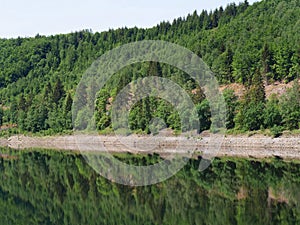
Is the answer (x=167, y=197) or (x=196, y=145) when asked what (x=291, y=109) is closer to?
(x=196, y=145)

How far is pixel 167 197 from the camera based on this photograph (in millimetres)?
40906

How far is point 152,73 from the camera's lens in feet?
424

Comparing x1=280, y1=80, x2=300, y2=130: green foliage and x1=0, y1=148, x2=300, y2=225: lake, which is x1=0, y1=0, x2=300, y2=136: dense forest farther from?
x1=0, y1=148, x2=300, y2=225: lake

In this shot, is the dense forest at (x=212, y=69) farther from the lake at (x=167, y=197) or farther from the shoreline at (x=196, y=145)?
the lake at (x=167, y=197)

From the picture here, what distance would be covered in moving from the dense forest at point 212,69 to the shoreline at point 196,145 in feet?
7.85

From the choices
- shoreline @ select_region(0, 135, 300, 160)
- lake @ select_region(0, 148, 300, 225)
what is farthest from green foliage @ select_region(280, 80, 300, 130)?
lake @ select_region(0, 148, 300, 225)

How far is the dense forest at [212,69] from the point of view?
87181mm

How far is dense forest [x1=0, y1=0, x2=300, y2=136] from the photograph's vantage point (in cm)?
8718

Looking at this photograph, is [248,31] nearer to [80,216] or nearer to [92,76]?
[92,76]

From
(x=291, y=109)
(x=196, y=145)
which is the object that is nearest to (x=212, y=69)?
(x=196, y=145)

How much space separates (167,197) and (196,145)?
145ft

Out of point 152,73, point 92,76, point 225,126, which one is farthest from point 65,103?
point 225,126

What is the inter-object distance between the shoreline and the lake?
12414mm

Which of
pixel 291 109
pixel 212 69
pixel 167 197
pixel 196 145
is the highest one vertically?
pixel 212 69
